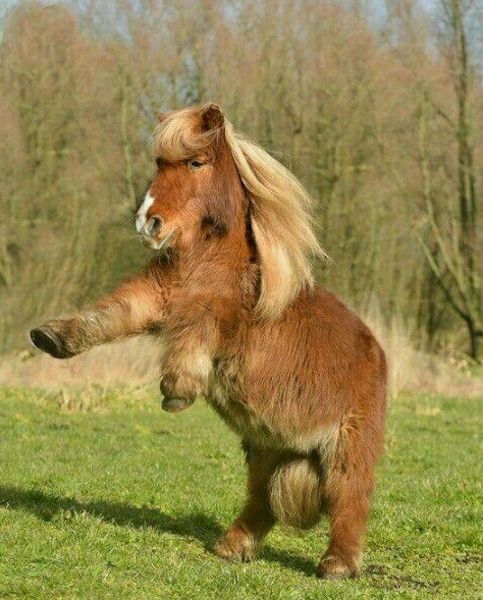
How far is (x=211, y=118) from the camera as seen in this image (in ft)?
19.3

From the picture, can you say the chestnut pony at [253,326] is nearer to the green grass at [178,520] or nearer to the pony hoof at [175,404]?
the pony hoof at [175,404]

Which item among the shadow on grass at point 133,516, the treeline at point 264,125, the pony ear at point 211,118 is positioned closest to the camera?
the pony ear at point 211,118

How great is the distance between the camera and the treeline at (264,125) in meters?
26.9

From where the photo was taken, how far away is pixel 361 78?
97.6 feet

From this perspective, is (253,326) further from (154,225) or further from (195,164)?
(195,164)

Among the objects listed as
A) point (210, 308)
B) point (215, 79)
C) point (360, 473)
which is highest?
point (215, 79)

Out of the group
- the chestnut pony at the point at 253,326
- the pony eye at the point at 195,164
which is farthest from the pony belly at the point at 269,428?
the pony eye at the point at 195,164

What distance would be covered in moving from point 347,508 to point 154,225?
2.02 m

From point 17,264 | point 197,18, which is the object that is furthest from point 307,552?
point 197,18

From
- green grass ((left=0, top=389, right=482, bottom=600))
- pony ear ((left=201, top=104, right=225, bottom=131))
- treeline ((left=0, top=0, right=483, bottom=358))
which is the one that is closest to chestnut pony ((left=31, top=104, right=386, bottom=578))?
pony ear ((left=201, top=104, right=225, bottom=131))

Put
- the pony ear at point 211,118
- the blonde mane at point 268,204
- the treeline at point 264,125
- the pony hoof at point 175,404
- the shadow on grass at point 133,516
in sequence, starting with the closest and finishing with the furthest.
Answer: the pony hoof at point 175,404 < the blonde mane at point 268,204 < the pony ear at point 211,118 < the shadow on grass at point 133,516 < the treeline at point 264,125

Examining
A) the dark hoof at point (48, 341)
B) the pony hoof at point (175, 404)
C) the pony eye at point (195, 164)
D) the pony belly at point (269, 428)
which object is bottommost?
the pony belly at point (269, 428)

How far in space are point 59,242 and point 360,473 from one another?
22977 millimetres

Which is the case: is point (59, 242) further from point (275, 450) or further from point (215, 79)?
point (275, 450)
